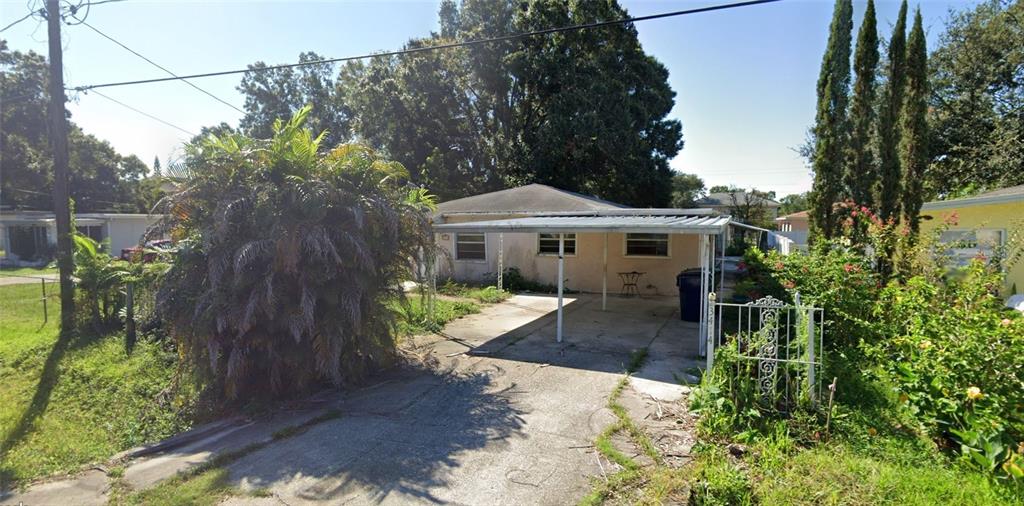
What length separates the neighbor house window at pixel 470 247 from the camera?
15359 millimetres

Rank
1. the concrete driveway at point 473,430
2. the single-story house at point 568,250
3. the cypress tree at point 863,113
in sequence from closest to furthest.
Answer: the concrete driveway at point 473,430, the cypress tree at point 863,113, the single-story house at point 568,250

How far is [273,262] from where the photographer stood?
5188 mm

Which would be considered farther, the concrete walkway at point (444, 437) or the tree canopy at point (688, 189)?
the tree canopy at point (688, 189)

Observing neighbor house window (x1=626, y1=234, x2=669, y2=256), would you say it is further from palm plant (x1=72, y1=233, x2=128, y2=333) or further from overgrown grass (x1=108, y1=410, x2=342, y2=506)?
palm plant (x1=72, y1=233, x2=128, y2=333)

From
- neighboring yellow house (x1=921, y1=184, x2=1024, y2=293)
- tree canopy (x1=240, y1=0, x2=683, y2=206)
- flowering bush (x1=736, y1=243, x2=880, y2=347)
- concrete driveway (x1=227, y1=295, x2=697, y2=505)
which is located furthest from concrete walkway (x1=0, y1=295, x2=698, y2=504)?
tree canopy (x1=240, y1=0, x2=683, y2=206)

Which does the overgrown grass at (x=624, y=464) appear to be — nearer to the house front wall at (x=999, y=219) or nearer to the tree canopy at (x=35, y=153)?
the house front wall at (x=999, y=219)

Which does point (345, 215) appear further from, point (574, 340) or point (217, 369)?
point (574, 340)

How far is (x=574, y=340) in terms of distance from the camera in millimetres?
8141

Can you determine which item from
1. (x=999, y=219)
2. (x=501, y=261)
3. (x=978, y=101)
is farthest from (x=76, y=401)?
(x=978, y=101)

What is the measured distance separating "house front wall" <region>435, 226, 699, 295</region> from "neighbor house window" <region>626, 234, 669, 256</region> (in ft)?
0.40

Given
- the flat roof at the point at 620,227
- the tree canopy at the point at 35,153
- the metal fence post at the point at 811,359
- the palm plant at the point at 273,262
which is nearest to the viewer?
the metal fence post at the point at 811,359

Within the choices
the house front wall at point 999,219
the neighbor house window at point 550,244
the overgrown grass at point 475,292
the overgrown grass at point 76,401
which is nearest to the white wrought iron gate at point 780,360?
the overgrown grass at point 76,401

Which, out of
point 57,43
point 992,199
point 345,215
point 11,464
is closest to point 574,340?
point 345,215

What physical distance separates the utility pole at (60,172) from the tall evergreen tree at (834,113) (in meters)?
15.7
